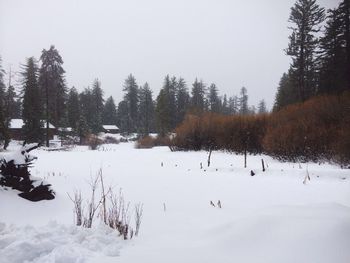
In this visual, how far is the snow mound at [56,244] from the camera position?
3.42 m

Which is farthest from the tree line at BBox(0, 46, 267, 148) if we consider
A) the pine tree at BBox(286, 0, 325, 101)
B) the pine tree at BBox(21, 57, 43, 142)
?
the pine tree at BBox(286, 0, 325, 101)

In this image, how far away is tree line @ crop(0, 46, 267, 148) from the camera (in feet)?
109

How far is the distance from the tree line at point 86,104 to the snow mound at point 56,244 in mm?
20473

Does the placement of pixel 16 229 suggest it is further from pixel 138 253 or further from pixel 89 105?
pixel 89 105

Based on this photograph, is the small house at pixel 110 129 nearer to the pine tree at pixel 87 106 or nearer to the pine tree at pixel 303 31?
the pine tree at pixel 87 106

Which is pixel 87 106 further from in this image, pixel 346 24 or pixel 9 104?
pixel 346 24

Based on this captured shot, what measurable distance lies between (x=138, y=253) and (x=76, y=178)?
625 centimetres

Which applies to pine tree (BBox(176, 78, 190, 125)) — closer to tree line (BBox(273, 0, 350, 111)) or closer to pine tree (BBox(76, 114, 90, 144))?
pine tree (BBox(76, 114, 90, 144))

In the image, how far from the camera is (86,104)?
6053 cm

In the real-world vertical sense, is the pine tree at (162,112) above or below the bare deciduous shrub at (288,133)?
above

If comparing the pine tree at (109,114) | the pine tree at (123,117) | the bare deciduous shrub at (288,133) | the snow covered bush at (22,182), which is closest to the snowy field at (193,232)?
the snow covered bush at (22,182)

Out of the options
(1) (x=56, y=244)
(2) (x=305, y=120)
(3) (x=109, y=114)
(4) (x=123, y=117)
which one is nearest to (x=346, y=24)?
(2) (x=305, y=120)

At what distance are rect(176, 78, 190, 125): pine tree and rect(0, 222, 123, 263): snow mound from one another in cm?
5511

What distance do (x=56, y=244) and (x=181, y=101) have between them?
5856 cm
